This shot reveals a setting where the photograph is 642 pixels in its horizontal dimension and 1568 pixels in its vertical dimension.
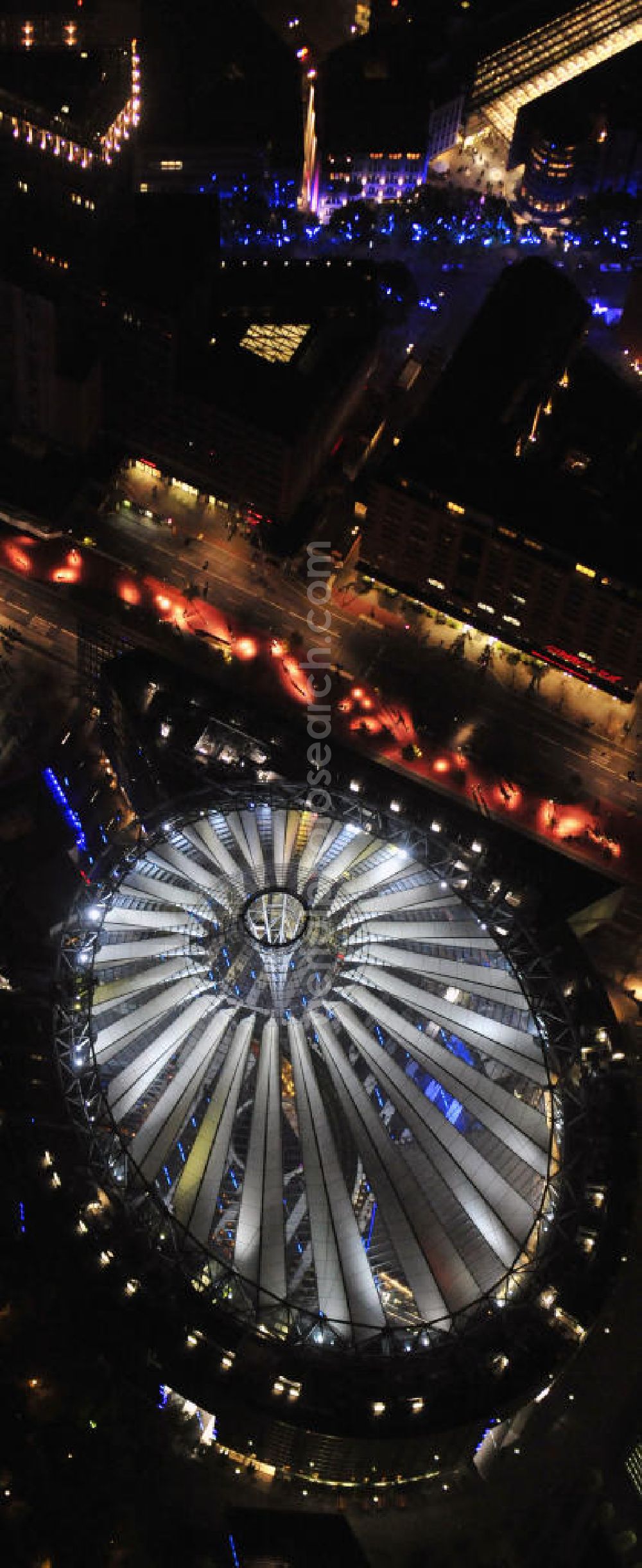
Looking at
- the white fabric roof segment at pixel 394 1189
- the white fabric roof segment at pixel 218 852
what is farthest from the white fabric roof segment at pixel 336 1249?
the white fabric roof segment at pixel 218 852

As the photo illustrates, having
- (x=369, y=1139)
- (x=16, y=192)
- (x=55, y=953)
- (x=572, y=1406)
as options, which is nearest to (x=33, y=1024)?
(x=55, y=953)

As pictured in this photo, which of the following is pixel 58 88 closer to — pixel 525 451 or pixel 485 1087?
pixel 525 451

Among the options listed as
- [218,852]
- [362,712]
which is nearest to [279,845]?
[218,852]

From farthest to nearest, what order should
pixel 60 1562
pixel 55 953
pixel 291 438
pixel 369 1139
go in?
1. pixel 291 438
2. pixel 55 953
3. pixel 369 1139
4. pixel 60 1562

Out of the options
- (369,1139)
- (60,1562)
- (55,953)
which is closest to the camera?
(60,1562)

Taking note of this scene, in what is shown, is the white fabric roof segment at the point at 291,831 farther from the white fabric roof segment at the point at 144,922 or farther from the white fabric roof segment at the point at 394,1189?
the white fabric roof segment at the point at 394,1189

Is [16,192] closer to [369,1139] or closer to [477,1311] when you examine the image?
[369,1139]

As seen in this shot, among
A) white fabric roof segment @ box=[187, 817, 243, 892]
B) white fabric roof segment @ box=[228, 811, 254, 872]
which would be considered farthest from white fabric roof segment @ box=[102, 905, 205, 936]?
white fabric roof segment @ box=[228, 811, 254, 872]
